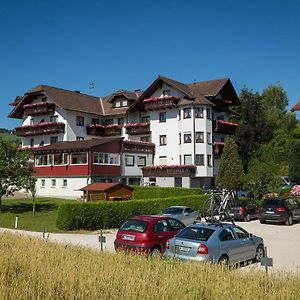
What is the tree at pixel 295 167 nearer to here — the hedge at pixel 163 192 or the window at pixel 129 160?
the hedge at pixel 163 192

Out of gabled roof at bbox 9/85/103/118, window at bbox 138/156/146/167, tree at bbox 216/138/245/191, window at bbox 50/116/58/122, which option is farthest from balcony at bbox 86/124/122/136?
tree at bbox 216/138/245/191

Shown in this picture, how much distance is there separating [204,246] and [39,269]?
565 centimetres

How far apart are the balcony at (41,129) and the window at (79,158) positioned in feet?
27.8

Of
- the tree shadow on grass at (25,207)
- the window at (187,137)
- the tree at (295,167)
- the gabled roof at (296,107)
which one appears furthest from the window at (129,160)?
the gabled roof at (296,107)

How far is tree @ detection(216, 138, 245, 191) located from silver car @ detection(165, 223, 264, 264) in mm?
29766

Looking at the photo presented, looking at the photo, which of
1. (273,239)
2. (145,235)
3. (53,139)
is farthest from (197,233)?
(53,139)

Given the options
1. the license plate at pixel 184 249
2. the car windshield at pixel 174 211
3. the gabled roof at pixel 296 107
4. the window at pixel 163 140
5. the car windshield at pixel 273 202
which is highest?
the gabled roof at pixel 296 107

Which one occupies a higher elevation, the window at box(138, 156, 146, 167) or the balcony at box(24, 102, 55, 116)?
the balcony at box(24, 102, 55, 116)

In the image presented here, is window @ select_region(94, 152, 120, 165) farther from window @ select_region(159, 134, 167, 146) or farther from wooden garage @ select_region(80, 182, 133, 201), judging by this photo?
wooden garage @ select_region(80, 182, 133, 201)

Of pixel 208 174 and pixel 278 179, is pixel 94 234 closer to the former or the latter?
pixel 278 179

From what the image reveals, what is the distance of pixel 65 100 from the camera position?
53.6 meters

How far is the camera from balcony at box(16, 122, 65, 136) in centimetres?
5225

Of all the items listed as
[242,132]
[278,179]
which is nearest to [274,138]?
[242,132]

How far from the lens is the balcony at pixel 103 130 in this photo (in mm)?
55062
